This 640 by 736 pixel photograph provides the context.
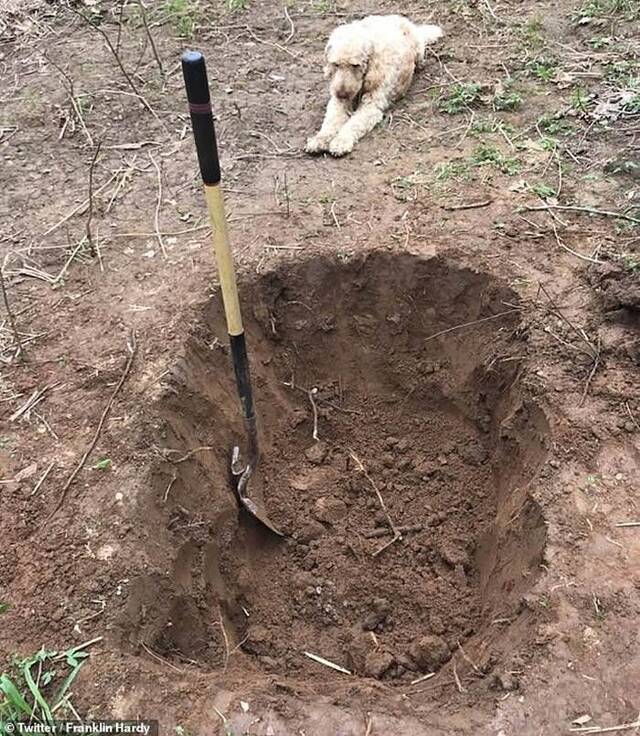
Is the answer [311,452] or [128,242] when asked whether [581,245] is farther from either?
[128,242]

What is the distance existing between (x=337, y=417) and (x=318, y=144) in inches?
80.1

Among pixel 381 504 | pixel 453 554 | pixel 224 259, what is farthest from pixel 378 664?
pixel 224 259

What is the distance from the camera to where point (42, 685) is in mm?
2463

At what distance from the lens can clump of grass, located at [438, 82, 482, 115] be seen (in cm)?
529

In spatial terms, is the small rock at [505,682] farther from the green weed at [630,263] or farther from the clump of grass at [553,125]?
the clump of grass at [553,125]

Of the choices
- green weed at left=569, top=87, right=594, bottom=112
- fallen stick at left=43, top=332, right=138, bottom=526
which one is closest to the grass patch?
fallen stick at left=43, top=332, right=138, bottom=526

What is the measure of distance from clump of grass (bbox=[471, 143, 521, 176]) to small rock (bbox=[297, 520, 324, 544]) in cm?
264

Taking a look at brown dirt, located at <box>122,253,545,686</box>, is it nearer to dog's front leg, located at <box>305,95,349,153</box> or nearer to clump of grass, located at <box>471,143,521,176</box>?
clump of grass, located at <box>471,143,521,176</box>

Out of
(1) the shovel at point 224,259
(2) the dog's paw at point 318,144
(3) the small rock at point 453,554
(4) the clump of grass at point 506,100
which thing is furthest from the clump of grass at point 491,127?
(3) the small rock at point 453,554

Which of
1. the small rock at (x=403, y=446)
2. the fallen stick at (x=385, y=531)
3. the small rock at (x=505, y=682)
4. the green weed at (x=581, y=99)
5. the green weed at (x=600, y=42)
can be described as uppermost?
the green weed at (x=600, y=42)

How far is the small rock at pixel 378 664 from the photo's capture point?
3035 millimetres

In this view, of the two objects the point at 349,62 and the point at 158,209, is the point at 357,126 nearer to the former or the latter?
the point at 349,62

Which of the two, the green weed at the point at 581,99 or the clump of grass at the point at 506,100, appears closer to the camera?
the green weed at the point at 581,99

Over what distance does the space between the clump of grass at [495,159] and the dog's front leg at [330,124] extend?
1037 millimetres
